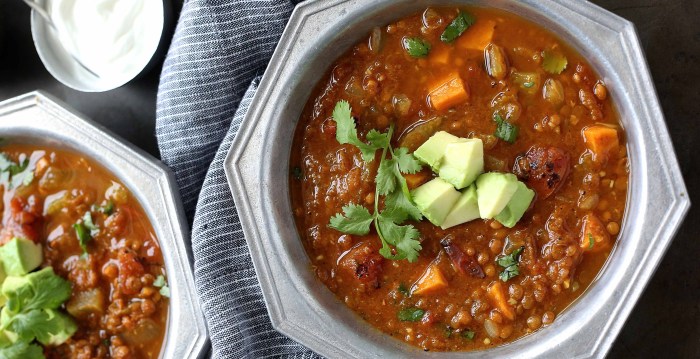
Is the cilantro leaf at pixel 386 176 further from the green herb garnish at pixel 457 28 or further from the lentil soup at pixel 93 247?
the lentil soup at pixel 93 247

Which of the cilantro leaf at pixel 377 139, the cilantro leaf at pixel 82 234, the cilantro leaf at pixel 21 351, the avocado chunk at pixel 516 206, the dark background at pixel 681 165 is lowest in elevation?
the dark background at pixel 681 165

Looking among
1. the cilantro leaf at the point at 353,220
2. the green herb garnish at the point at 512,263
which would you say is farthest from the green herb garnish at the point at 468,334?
the cilantro leaf at the point at 353,220

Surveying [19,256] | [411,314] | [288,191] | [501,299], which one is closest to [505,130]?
[501,299]

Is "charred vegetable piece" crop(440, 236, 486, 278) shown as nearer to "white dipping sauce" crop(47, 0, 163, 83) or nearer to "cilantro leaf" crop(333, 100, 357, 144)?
"cilantro leaf" crop(333, 100, 357, 144)

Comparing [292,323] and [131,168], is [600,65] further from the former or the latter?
[131,168]

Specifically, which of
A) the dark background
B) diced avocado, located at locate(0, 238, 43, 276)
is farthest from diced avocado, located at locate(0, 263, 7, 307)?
the dark background

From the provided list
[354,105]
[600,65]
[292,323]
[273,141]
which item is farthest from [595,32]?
[292,323]
